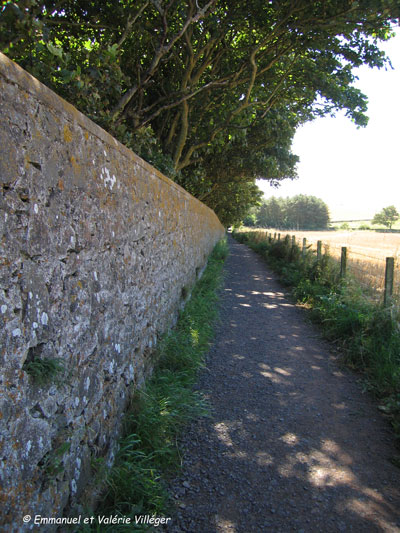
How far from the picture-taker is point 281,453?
9.99ft

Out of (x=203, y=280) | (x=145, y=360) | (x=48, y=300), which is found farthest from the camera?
(x=203, y=280)

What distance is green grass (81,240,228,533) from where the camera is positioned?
2316 mm

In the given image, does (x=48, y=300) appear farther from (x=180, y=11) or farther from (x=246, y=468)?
(x=180, y=11)

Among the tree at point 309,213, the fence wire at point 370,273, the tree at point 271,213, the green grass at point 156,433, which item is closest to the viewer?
the green grass at point 156,433

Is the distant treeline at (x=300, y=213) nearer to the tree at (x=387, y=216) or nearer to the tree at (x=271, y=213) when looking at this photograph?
the tree at (x=271, y=213)

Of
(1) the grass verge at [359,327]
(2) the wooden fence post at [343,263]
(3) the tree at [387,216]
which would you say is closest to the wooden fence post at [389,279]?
(1) the grass verge at [359,327]

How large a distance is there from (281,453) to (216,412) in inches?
31.2

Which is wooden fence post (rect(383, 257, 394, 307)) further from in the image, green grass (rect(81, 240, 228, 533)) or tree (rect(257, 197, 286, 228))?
tree (rect(257, 197, 286, 228))

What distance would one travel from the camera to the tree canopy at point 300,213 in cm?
10588

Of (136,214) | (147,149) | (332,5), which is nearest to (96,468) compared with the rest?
(136,214)

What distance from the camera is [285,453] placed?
3.05 metres

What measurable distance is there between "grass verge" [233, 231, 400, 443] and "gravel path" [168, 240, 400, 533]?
21 cm

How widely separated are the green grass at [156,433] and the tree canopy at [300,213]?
331ft

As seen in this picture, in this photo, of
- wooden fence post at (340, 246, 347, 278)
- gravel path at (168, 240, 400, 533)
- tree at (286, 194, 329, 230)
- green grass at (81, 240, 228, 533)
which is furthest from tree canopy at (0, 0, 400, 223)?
tree at (286, 194, 329, 230)
